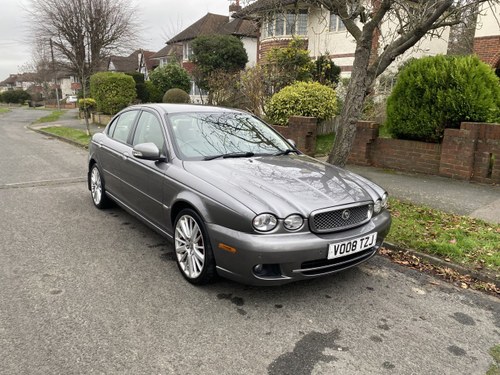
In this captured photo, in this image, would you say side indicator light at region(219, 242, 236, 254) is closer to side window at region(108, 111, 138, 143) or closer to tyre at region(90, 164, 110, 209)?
side window at region(108, 111, 138, 143)

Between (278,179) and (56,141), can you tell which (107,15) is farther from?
(278,179)

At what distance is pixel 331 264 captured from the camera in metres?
3.39

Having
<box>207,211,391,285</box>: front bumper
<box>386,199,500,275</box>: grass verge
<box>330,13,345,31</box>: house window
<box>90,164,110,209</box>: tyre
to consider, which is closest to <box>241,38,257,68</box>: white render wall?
<box>330,13,345,31</box>: house window

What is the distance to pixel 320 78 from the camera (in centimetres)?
1554

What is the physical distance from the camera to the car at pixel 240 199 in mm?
3199

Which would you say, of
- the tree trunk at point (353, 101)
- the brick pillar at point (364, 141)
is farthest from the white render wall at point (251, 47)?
the tree trunk at point (353, 101)

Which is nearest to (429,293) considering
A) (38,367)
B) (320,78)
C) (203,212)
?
(203,212)

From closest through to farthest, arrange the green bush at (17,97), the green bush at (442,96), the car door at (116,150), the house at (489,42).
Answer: the car door at (116,150), the green bush at (442,96), the house at (489,42), the green bush at (17,97)

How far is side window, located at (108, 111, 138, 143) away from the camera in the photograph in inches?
208

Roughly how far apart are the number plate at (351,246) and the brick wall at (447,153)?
4595mm

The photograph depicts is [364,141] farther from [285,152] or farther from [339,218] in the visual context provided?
[339,218]

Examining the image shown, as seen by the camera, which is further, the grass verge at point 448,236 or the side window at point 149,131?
the side window at point 149,131

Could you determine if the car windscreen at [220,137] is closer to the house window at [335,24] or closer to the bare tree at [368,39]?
the bare tree at [368,39]

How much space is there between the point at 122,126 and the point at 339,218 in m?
3.35
